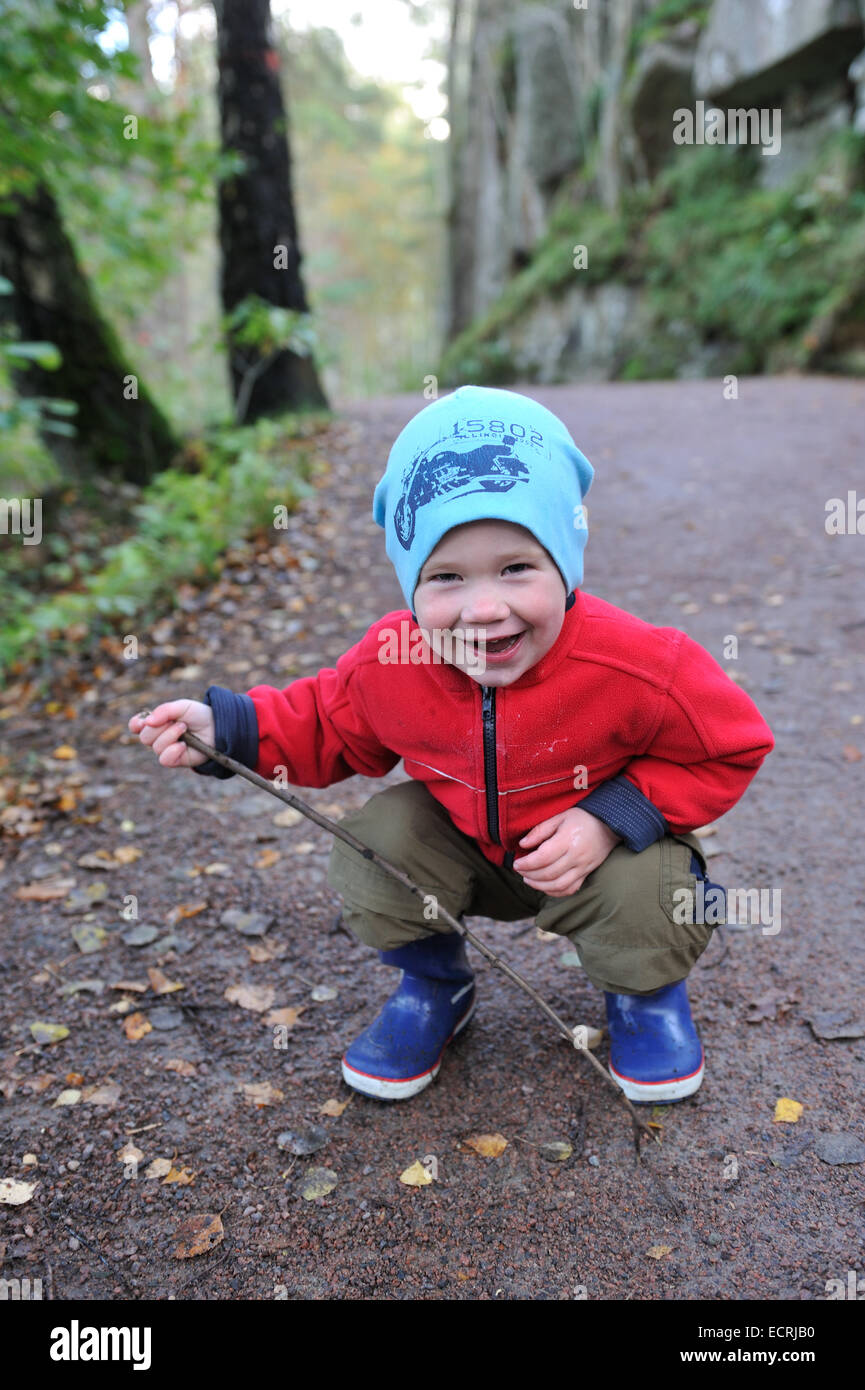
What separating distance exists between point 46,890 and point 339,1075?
4.45 feet

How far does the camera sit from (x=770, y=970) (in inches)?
97.1

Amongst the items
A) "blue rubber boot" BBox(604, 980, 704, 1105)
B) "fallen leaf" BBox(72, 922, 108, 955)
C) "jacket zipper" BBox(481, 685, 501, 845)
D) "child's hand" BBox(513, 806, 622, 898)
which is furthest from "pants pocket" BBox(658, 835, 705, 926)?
"fallen leaf" BBox(72, 922, 108, 955)

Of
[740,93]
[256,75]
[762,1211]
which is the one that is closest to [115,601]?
[762,1211]

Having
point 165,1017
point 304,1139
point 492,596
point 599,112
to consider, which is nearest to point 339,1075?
point 304,1139

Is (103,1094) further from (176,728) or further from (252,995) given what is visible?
(176,728)

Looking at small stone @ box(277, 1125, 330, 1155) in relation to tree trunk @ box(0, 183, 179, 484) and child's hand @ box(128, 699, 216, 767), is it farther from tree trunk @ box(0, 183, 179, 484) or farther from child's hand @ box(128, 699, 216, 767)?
tree trunk @ box(0, 183, 179, 484)

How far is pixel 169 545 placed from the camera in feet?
19.5

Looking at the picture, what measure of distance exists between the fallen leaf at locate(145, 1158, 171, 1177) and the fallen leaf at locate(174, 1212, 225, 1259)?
5.6 inches

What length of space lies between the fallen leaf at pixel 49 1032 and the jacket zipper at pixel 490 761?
1.26 m

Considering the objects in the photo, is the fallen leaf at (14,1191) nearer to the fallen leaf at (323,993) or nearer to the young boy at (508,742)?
the young boy at (508,742)

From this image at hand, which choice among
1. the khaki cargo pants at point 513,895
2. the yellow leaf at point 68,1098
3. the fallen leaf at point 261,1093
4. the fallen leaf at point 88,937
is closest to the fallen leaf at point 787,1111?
the khaki cargo pants at point 513,895

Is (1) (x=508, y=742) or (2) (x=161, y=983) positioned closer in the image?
(1) (x=508, y=742)

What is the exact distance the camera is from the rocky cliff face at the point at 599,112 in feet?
36.4

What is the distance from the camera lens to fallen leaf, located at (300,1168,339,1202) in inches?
74.8
